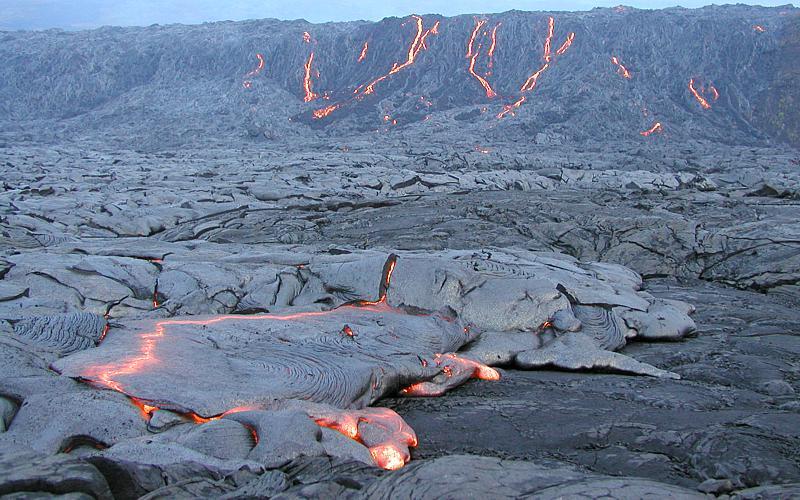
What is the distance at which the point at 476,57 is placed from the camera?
44.3m

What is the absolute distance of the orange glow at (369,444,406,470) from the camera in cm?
408

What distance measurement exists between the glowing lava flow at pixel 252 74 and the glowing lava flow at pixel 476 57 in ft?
51.9

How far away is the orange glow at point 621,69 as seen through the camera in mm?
39719

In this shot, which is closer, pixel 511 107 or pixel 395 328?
pixel 395 328

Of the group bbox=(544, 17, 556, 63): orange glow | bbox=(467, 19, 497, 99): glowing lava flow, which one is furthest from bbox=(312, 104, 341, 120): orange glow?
bbox=(544, 17, 556, 63): orange glow

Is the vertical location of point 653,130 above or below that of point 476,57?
below

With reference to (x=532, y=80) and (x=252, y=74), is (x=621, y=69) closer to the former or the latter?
(x=532, y=80)

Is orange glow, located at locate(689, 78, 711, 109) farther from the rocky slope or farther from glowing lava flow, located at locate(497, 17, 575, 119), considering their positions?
glowing lava flow, located at locate(497, 17, 575, 119)

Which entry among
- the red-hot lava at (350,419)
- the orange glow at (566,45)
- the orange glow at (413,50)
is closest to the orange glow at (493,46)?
the orange glow at (413,50)

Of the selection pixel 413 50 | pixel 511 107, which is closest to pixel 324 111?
pixel 413 50

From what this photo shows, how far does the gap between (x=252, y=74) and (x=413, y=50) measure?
481 inches

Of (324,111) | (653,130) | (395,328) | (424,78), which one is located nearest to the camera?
(395,328)

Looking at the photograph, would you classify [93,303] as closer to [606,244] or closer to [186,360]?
[186,360]

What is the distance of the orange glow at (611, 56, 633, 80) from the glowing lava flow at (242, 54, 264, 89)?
82.8 ft
